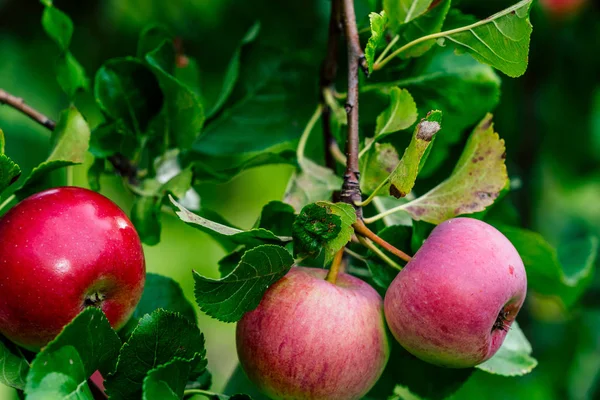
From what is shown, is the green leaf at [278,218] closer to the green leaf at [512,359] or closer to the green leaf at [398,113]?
the green leaf at [398,113]

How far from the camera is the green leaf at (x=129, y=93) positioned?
2.93ft

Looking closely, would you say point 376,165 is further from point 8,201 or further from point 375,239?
point 8,201

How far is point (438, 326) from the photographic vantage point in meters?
0.66

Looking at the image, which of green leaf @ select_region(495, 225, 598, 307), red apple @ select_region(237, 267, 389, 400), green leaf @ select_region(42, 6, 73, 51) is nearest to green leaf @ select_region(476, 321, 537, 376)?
green leaf @ select_region(495, 225, 598, 307)

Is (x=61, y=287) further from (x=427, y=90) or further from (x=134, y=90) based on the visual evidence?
(x=427, y=90)

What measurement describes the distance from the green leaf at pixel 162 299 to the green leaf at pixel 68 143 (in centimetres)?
18

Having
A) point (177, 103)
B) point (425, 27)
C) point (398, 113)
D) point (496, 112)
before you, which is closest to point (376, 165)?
point (398, 113)

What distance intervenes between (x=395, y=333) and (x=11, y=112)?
1.52 metres

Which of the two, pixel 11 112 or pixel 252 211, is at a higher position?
pixel 11 112

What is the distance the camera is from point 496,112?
143 centimetres

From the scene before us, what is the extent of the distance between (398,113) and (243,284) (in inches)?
10.1

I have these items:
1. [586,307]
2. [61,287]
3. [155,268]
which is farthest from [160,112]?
[586,307]

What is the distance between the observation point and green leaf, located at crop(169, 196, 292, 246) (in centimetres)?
67

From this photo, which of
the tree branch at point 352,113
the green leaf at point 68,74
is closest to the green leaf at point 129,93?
the green leaf at point 68,74
